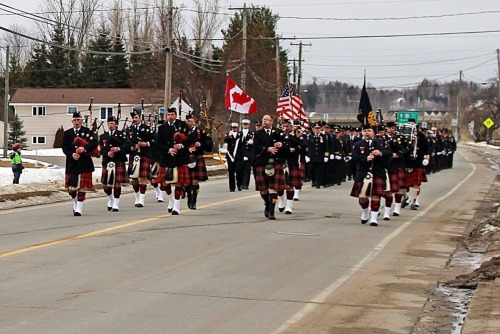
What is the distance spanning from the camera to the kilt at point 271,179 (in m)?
18.1

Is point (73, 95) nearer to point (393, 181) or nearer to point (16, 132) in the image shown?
point (16, 132)

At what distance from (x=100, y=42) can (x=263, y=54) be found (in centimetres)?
2069

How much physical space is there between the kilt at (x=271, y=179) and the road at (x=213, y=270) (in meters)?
0.64

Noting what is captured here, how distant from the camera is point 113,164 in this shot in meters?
19.7

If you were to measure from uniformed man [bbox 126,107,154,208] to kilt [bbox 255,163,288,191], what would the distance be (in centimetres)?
325

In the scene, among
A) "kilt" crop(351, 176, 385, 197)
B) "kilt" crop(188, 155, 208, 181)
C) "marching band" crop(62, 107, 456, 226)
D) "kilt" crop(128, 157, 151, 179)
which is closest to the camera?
"kilt" crop(351, 176, 385, 197)

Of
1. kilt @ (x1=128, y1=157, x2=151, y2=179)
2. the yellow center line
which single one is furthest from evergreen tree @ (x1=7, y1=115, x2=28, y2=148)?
the yellow center line

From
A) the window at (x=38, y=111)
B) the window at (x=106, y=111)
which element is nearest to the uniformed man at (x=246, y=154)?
the window at (x=106, y=111)

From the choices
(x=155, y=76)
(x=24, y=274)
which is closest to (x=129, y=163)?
(x=24, y=274)

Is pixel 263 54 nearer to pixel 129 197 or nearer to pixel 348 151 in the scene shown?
pixel 348 151

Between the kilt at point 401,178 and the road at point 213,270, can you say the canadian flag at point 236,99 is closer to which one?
the kilt at point 401,178

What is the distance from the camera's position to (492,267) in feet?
39.1

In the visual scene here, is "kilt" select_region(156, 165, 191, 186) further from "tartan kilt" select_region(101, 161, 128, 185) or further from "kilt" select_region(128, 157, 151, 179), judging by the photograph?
"kilt" select_region(128, 157, 151, 179)

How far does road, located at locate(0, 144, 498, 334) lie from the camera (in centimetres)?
882
